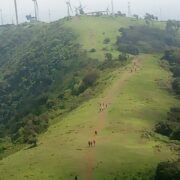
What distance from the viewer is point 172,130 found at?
239ft

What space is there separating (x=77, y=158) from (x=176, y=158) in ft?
40.9

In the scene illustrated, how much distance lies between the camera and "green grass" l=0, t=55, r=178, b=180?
5603 centimetres

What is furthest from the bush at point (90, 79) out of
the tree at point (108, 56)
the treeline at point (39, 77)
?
the tree at point (108, 56)

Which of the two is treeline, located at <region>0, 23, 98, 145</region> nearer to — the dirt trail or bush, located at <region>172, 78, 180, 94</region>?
the dirt trail

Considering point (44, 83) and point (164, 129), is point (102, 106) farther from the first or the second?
point (44, 83)

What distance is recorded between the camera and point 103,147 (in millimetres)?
62719

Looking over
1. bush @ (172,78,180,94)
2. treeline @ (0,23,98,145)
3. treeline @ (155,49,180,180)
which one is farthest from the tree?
bush @ (172,78,180,94)

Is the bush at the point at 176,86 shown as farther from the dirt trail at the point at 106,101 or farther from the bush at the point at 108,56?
the bush at the point at 108,56

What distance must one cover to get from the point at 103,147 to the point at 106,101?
29429 mm

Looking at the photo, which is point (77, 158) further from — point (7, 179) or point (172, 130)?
point (172, 130)

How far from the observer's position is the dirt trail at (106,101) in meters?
57.0

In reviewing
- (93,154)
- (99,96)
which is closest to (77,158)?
(93,154)

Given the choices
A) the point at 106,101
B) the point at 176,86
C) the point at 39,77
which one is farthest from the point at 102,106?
the point at 39,77

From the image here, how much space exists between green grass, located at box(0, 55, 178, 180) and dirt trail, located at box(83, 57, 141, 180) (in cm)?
41
